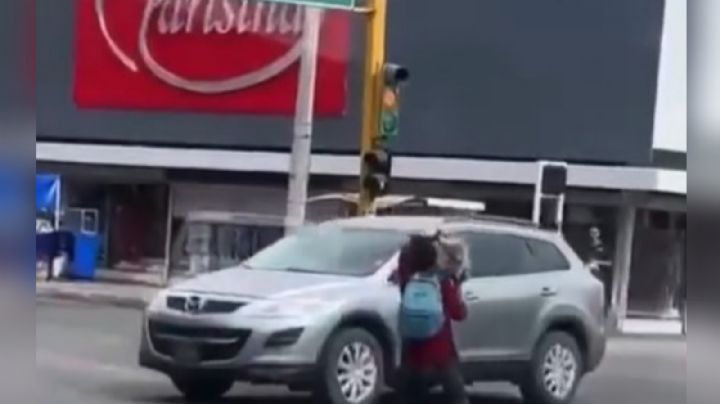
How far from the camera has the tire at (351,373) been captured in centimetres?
1166

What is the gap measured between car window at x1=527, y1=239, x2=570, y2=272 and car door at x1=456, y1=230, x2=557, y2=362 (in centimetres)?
2

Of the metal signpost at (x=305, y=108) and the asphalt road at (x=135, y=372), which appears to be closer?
the asphalt road at (x=135, y=372)

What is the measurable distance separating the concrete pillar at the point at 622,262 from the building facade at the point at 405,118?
0.20 ft

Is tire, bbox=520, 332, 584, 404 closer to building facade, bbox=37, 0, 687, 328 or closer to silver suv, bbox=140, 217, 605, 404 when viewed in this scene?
silver suv, bbox=140, 217, 605, 404

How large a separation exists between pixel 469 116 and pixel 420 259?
14.8 metres

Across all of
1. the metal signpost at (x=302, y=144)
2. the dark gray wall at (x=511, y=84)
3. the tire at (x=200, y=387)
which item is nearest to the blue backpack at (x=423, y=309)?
the tire at (x=200, y=387)

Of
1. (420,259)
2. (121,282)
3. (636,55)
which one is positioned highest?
(636,55)

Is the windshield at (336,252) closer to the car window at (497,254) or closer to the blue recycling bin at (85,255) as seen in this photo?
the car window at (497,254)

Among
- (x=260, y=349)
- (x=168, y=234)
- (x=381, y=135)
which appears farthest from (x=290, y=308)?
(x=168, y=234)

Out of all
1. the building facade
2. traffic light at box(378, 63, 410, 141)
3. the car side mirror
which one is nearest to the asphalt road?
the car side mirror

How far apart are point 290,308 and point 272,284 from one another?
0.38 m

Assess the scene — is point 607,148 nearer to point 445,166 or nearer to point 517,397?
point 445,166

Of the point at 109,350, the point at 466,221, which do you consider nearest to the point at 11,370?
the point at 466,221

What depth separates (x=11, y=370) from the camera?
3883mm
